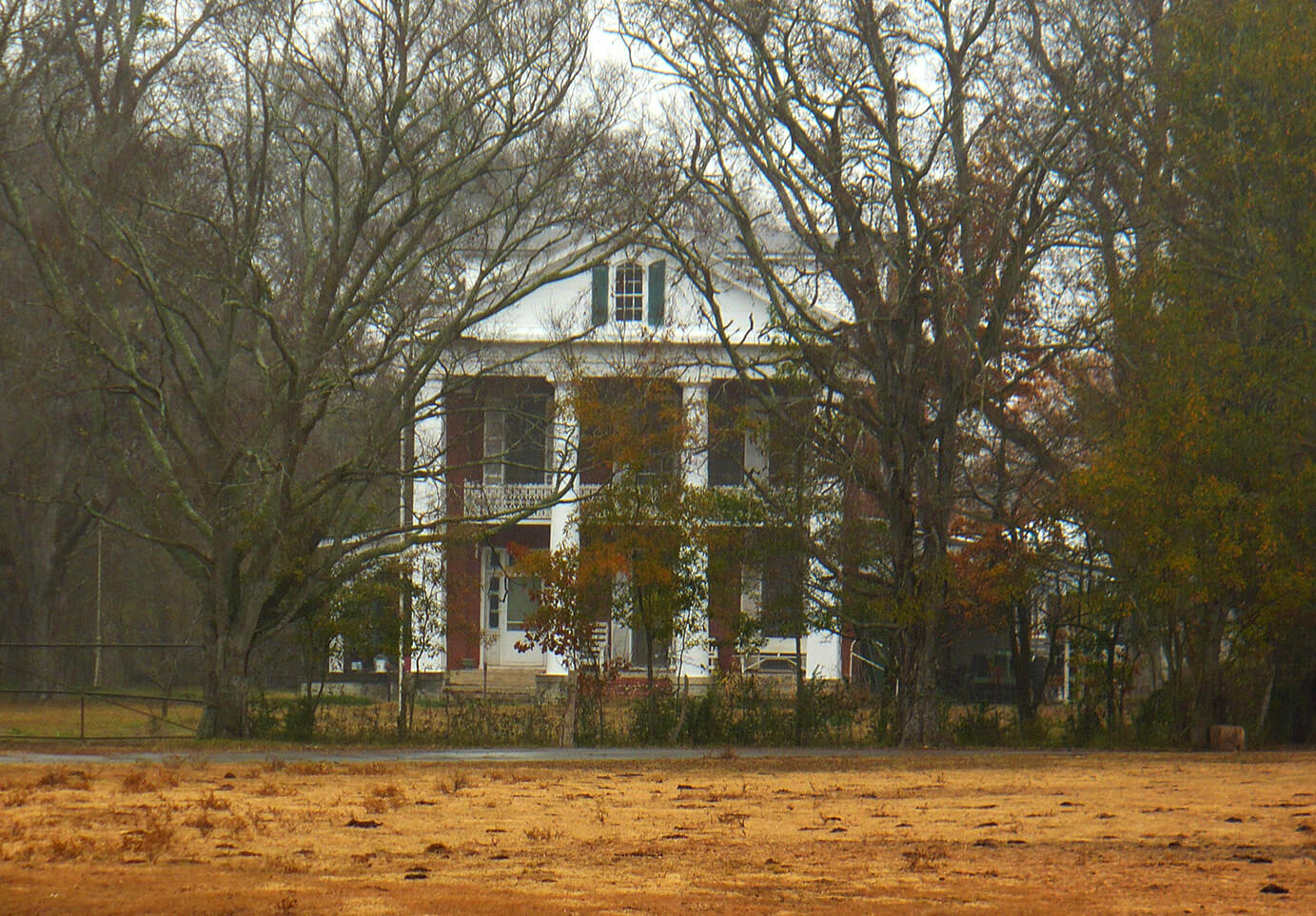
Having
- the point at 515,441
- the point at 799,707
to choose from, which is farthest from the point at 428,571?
the point at 799,707

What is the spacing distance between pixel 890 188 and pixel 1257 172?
5.26m

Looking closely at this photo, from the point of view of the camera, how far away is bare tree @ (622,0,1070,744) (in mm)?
22859

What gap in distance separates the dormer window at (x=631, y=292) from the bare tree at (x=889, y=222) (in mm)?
9085

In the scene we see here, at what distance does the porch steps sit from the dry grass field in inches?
751

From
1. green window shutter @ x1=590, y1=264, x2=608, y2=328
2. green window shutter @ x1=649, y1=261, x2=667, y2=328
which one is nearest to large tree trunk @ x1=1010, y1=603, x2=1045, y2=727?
green window shutter @ x1=590, y1=264, x2=608, y2=328

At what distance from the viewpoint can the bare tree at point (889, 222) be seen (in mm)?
22859

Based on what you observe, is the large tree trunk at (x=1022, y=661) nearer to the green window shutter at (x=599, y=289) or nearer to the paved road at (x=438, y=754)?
the paved road at (x=438, y=754)

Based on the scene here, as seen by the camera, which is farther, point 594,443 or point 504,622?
point 504,622

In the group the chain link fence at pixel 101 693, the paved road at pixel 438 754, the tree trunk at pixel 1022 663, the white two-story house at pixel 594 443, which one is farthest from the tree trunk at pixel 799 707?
the chain link fence at pixel 101 693

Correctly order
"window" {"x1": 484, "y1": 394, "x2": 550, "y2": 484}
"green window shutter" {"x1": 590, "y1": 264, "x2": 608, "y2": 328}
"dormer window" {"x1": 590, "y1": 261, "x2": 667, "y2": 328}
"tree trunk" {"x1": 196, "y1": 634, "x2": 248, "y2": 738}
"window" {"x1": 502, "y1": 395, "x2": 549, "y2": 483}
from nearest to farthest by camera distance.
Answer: "tree trunk" {"x1": 196, "y1": 634, "x2": 248, "y2": 738}
"window" {"x1": 502, "y1": 395, "x2": 549, "y2": 483}
"window" {"x1": 484, "y1": 394, "x2": 550, "y2": 484}
"green window shutter" {"x1": 590, "y1": 264, "x2": 608, "y2": 328}
"dormer window" {"x1": 590, "y1": 261, "x2": 667, "y2": 328}

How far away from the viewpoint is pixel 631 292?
123 ft

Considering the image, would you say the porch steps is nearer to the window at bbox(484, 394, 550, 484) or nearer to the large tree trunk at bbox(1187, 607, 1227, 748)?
the window at bbox(484, 394, 550, 484)

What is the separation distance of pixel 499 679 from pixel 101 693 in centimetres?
1492

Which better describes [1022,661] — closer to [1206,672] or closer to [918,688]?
[918,688]
